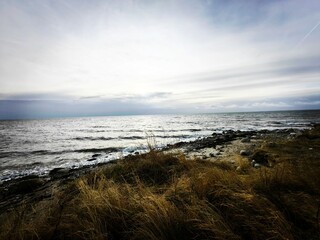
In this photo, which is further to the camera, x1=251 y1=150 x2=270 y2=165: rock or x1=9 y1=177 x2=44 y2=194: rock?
x1=251 y1=150 x2=270 y2=165: rock

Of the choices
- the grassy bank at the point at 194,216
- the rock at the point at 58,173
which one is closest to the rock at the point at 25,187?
the rock at the point at 58,173

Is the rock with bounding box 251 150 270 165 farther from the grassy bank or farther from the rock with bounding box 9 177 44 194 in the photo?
the rock with bounding box 9 177 44 194

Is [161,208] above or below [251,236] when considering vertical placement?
above

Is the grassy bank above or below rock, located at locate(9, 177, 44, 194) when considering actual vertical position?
above

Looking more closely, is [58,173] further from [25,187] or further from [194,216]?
[194,216]

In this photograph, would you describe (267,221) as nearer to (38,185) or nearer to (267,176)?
(267,176)

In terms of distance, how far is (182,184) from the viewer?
398cm

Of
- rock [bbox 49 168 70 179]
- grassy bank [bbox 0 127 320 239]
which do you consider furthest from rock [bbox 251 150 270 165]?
rock [bbox 49 168 70 179]

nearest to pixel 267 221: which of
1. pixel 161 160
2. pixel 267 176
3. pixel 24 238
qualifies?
pixel 267 176

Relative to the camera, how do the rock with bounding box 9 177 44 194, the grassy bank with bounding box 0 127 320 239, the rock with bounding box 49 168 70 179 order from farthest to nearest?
the rock with bounding box 49 168 70 179, the rock with bounding box 9 177 44 194, the grassy bank with bounding box 0 127 320 239

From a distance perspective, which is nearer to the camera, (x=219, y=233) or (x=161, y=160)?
(x=219, y=233)

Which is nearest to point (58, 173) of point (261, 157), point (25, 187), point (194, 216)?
point (25, 187)

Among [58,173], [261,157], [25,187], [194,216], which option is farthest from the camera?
[58,173]

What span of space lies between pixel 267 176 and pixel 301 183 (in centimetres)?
57
